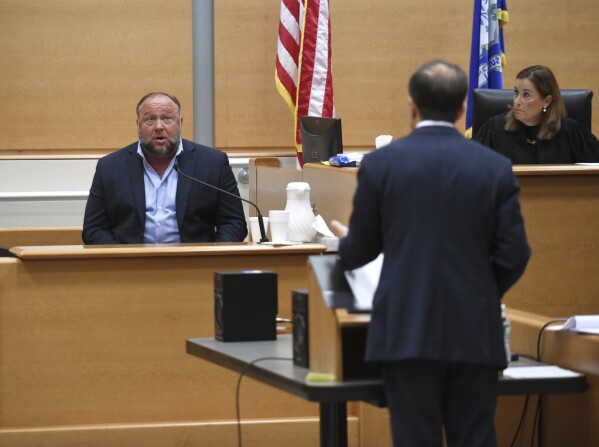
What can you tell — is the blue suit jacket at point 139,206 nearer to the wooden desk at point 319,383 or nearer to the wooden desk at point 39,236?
the wooden desk at point 39,236

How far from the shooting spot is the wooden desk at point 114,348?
420cm

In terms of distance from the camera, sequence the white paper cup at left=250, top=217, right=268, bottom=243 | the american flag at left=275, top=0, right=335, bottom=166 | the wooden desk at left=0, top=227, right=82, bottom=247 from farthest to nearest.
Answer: the american flag at left=275, top=0, right=335, bottom=166 < the wooden desk at left=0, top=227, right=82, bottom=247 < the white paper cup at left=250, top=217, right=268, bottom=243

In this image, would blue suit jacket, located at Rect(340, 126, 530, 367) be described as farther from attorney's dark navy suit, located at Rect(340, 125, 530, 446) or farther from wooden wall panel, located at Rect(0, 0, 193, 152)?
wooden wall panel, located at Rect(0, 0, 193, 152)

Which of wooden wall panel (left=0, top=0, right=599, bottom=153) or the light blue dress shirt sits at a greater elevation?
wooden wall panel (left=0, top=0, right=599, bottom=153)

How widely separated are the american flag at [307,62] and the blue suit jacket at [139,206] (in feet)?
5.80

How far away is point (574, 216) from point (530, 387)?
1.48 meters

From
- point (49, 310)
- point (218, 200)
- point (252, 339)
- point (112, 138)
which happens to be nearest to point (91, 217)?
point (218, 200)

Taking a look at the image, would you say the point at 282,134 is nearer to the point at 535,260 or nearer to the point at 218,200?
the point at 218,200

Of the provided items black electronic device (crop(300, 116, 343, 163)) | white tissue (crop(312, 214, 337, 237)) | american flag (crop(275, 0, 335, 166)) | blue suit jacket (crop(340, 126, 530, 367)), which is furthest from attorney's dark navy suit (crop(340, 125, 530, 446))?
american flag (crop(275, 0, 335, 166))

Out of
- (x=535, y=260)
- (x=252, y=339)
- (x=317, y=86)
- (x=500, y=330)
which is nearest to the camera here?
(x=500, y=330)

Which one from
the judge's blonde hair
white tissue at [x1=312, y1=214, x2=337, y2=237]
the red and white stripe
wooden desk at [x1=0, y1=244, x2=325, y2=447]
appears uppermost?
the red and white stripe

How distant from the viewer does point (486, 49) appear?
6973mm

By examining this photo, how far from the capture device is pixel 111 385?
4.23 metres

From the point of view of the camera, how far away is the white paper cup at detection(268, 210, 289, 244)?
438cm
